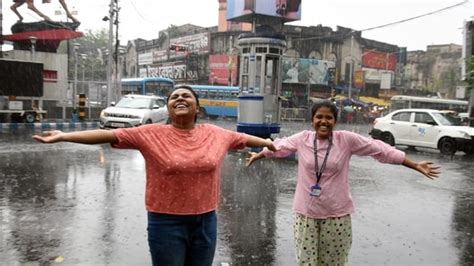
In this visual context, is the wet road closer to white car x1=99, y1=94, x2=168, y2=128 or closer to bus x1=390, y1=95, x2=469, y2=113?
white car x1=99, y1=94, x2=168, y2=128

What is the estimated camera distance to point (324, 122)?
3367 millimetres

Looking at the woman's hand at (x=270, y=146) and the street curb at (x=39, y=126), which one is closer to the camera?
the woman's hand at (x=270, y=146)

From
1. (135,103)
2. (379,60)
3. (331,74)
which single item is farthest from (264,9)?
(379,60)

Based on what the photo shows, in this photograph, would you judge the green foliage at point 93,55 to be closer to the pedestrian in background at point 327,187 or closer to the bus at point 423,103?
the bus at point 423,103

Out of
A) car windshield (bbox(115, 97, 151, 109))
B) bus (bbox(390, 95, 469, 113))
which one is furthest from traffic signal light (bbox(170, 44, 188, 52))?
car windshield (bbox(115, 97, 151, 109))

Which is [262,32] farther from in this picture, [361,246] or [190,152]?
[190,152]

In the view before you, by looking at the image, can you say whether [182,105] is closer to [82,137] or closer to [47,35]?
[82,137]

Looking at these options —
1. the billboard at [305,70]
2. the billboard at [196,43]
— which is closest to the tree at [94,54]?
the billboard at [196,43]

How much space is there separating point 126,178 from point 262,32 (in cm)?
700

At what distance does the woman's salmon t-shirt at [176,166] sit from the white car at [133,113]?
14938 millimetres

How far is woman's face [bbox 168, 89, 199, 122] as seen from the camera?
8.86ft

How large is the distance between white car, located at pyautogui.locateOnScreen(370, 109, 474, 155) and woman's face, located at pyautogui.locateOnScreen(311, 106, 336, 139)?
13.5 meters

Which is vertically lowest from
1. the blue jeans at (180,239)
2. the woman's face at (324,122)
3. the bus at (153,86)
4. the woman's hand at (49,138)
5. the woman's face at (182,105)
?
the blue jeans at (180,239)

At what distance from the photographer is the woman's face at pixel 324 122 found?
3361mm
